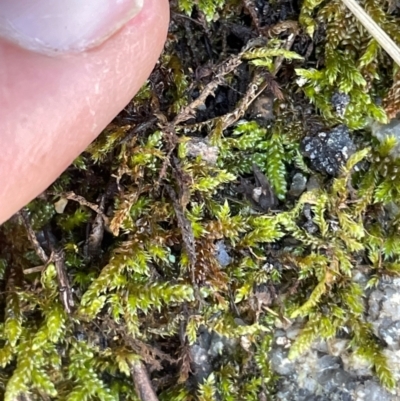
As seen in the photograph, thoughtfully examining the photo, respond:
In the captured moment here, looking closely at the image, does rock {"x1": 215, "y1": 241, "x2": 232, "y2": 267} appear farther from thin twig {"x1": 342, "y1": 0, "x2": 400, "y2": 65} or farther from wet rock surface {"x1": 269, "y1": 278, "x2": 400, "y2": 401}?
thin twig {"x1": 342, "y1": 0, "x2": 400, "y2": 65}

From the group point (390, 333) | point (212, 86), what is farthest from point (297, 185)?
point (390, 333)

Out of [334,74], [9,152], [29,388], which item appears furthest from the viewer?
[29,388]

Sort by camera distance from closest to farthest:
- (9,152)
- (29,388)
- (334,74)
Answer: (9,152)
(334,74)
(29,388)

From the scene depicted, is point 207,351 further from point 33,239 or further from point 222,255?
point 33,239

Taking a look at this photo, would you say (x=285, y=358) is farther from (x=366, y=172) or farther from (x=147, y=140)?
(x=147, y=140)

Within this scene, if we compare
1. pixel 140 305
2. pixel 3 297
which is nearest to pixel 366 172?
pixel 140 305

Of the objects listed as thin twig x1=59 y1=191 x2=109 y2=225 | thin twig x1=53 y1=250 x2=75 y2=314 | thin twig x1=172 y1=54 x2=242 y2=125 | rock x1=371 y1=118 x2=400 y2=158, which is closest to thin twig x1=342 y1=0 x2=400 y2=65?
rock x1=371 y1=118 x2=400 y2=158
